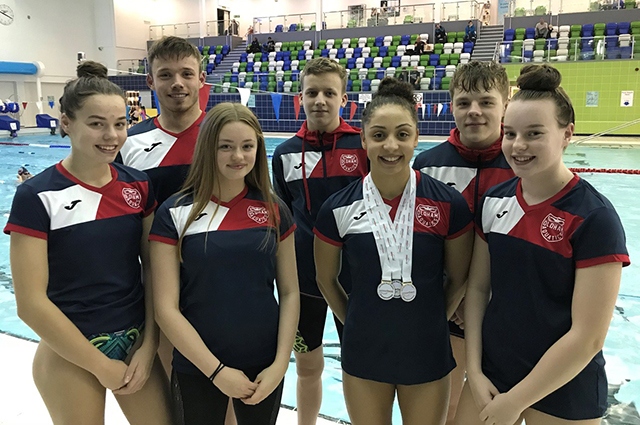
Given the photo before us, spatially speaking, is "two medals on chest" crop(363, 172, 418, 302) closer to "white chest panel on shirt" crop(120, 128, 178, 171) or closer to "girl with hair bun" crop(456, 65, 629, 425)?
"girl with hair bun" crop(456, 65, 629, 425)

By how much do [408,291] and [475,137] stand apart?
0.73m

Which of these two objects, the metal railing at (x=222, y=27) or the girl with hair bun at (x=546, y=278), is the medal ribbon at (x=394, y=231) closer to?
the girl with hair bun at (x=546, y=278)

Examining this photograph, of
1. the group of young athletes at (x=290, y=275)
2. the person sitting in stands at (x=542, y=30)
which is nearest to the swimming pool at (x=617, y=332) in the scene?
the group of young athletes at (x=290, y=275)

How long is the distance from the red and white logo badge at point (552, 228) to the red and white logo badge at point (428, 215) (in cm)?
33

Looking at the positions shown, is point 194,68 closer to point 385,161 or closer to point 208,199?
point 208,199

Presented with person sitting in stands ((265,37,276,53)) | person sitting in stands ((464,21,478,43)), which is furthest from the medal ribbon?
person sitting in stands ((265,37,276,53))

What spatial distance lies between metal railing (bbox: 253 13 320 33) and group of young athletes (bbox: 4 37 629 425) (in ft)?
76.3

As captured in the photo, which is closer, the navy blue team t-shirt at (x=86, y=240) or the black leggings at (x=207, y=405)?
the navy blue team t-shirt at (x=86, y=240)

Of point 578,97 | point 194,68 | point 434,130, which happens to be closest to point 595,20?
point 578,97

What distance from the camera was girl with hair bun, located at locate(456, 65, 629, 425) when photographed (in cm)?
136

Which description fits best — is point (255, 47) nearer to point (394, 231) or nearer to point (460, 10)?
point (460, 10)

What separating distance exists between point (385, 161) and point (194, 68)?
36.9 inches

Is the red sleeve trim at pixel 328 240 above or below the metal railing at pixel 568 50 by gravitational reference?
below

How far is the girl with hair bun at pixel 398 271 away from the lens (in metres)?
1.64
